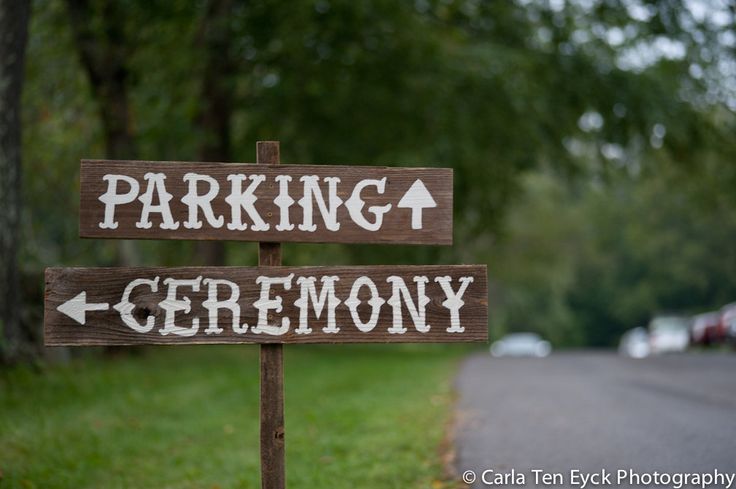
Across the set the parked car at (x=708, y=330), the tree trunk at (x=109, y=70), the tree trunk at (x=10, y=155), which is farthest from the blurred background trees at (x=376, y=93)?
the parked car at (x=708, y=330)

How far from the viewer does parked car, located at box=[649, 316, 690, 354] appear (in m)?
32.9

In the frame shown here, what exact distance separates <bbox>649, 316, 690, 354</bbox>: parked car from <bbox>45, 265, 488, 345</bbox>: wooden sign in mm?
29772

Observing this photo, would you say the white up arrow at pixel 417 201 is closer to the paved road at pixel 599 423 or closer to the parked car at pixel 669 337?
the paved road at pixel 599 423

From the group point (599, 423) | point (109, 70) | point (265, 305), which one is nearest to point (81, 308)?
point (265, 305)

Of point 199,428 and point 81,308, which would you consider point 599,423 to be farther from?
point 81,308

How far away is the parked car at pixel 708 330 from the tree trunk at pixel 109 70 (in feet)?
61.5

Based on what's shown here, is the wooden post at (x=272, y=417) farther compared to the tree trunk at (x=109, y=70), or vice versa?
the tree trunk at (x=109, y=70)

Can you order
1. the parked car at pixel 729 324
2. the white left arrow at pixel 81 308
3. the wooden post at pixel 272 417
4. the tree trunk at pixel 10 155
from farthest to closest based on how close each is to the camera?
the parked car at pixel 729 324
the tree trunk at pixel 10 155
the wooden post at pixel 272 417
the white left arrow at pixel 81 308

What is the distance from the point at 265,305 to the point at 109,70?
12.9 metres

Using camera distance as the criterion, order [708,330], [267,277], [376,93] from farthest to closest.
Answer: [708,330]
[376,93]
[267,277]

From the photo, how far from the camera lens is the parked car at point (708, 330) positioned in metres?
27.0

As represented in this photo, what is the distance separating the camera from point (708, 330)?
2867 cm

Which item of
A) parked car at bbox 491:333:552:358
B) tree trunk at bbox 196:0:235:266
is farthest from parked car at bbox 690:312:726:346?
tree trunk at bbox 196:0:235:266


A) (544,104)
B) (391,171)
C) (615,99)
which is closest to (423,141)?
(544,104)
